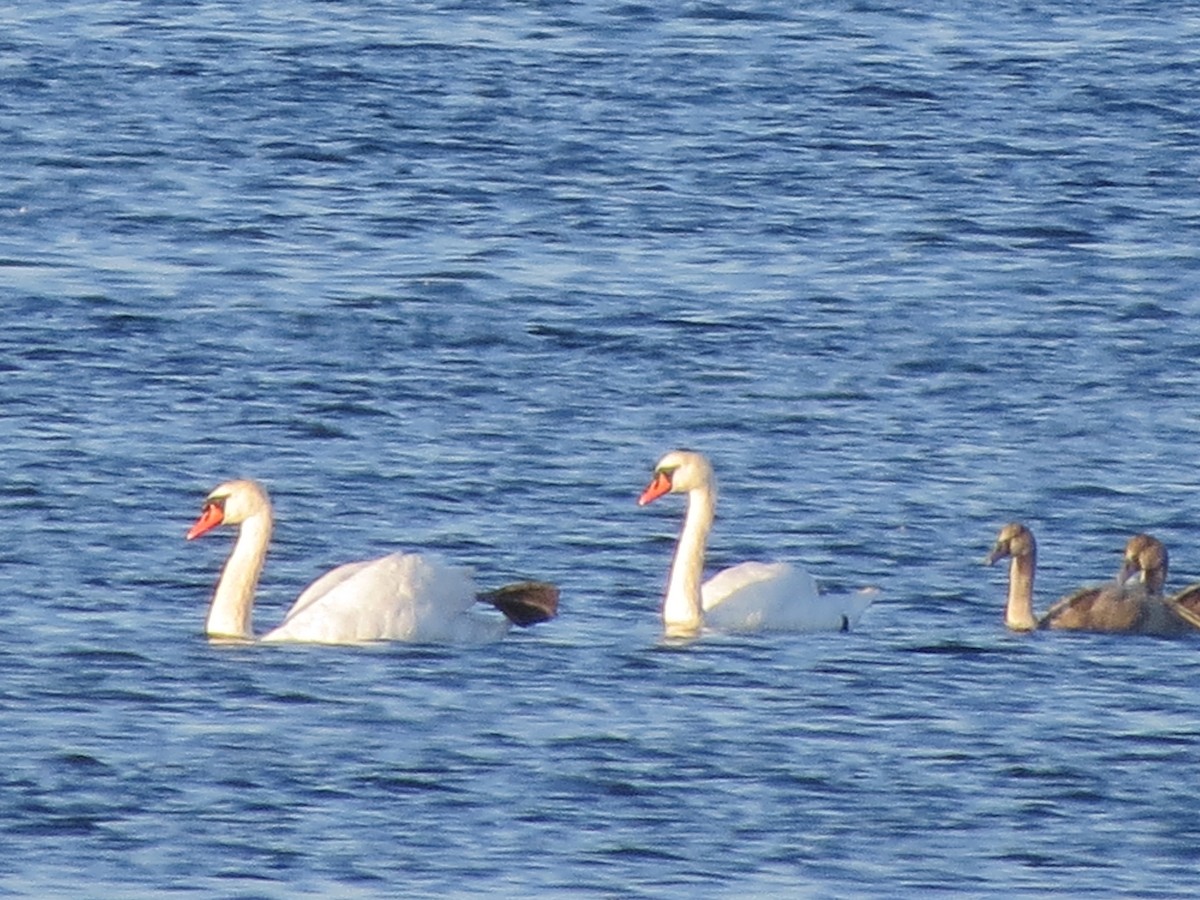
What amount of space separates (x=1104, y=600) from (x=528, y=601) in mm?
2370

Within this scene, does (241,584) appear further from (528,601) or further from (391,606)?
(528,601)

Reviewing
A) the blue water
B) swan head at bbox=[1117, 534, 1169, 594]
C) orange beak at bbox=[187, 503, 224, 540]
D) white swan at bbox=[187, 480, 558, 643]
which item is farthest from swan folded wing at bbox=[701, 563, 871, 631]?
orange beak at bbox=[187, 503, 224, 540]

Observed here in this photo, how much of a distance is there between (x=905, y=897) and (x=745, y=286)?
11.5 m

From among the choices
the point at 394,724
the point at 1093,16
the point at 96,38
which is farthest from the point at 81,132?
the point at 394,724

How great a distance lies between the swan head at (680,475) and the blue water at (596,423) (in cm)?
40

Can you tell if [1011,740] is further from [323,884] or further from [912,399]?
[912,399]

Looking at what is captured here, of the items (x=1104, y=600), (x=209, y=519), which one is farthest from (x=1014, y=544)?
(x=209, y=519)

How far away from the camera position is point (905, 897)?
10.9m

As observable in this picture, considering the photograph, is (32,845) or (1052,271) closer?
(32,845)

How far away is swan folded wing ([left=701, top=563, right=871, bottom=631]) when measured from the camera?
15055 mm

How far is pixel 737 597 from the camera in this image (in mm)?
15422

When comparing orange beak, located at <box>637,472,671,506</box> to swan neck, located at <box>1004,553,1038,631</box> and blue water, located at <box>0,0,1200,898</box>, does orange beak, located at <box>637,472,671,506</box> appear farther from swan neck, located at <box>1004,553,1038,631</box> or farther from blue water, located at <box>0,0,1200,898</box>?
swan neck, located at <box>1004,553,1038,631</box>

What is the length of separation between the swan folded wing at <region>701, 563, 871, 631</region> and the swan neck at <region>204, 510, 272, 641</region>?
185cm

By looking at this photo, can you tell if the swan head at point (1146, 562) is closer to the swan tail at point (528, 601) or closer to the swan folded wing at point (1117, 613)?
the swan folded wing at point (1117, 613)
